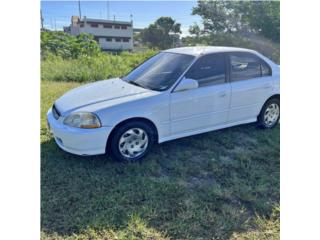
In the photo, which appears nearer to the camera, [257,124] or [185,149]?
[185,149]

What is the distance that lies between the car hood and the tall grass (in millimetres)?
5117

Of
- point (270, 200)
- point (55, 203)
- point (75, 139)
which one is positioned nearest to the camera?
point (55, 203)

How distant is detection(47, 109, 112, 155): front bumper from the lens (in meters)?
3.00

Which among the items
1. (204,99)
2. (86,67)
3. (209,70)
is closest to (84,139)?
(204,99)

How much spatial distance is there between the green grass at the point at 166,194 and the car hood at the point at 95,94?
0.60m

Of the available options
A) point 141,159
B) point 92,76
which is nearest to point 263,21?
point 92,76

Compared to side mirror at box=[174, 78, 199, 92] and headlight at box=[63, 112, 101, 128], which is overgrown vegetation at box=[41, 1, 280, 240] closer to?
headlight at box=[63, 112, 101, 128]

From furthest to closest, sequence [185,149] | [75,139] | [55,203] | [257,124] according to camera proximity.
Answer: [257,124], [185,149], [75,139], [55,203]

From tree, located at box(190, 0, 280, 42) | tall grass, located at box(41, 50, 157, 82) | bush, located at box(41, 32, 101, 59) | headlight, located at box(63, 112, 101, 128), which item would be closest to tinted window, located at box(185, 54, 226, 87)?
headlight, located at box(63, 112, 101, 128)

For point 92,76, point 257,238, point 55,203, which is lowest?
point 257,238

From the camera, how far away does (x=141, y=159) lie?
337cm

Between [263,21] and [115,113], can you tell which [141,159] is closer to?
[115,113]

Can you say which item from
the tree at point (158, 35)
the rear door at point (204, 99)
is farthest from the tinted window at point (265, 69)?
the tree at point (158, 35)

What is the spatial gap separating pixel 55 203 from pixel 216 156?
2.01 m
